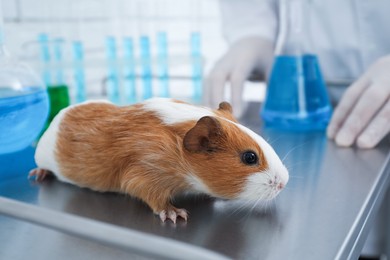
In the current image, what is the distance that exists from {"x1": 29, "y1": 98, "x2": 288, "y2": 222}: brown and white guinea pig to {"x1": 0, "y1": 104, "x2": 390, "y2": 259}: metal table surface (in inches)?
0.9

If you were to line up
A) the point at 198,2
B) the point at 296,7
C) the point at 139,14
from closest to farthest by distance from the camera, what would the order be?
the point at 296,7 → the point at 139,14 → the point at 198,2

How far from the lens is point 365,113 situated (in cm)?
68

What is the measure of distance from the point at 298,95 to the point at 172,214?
1.44ft

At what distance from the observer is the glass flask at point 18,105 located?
1.62ft

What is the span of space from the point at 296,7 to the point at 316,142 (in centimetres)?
40

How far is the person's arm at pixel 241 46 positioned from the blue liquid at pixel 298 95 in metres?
0.14

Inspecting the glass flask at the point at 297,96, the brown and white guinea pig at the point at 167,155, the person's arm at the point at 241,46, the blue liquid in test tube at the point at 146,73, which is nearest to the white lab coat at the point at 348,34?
the person's arm at the point at 241,46

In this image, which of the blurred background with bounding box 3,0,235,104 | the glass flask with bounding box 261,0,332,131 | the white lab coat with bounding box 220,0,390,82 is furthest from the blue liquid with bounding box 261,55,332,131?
the blurred background with bounding box 3,0,235,104

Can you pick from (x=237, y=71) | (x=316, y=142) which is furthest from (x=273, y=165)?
(x=237, y=71)

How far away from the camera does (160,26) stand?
201 centimetres

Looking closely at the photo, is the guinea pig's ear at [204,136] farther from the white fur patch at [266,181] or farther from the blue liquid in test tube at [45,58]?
the blue liquid in test tube at [45,58]

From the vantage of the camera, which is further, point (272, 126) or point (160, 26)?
point (160, 26)

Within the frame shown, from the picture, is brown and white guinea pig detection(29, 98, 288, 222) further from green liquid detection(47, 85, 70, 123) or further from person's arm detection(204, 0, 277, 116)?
person's arm detection(204, 0, 277, 116)

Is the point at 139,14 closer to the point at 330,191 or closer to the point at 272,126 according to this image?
the point at 272,126
